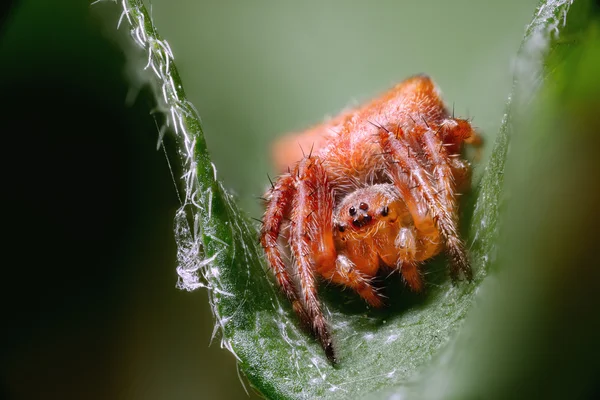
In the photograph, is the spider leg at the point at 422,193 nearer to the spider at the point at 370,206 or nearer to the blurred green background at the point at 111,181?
the spider at the point at 370,206

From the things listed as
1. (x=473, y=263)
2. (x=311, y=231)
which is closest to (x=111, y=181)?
(x=311, y=231)

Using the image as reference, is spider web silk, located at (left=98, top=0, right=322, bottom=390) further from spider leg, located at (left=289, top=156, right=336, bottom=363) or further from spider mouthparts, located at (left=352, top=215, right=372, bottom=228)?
spider mouthparts, located at (left=352, top=215, right=372, bottom=228)

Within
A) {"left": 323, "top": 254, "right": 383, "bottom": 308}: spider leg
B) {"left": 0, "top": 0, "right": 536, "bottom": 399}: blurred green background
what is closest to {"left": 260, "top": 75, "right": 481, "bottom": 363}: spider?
{"left": 323, "top": 254, "right": 383, "bottom": 308}: spider leg

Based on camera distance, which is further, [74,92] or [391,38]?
[391,38]

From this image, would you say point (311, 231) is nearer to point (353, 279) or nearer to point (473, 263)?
point (353, 279)

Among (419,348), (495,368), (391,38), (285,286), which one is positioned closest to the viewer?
(495,368)

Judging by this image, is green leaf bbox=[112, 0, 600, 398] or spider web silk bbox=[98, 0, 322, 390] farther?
spider web silk bbox=[98, 0, 322, 390]

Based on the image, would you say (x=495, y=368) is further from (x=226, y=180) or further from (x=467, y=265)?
(x=226, y=180)

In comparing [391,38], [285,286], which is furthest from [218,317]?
[391,38]
